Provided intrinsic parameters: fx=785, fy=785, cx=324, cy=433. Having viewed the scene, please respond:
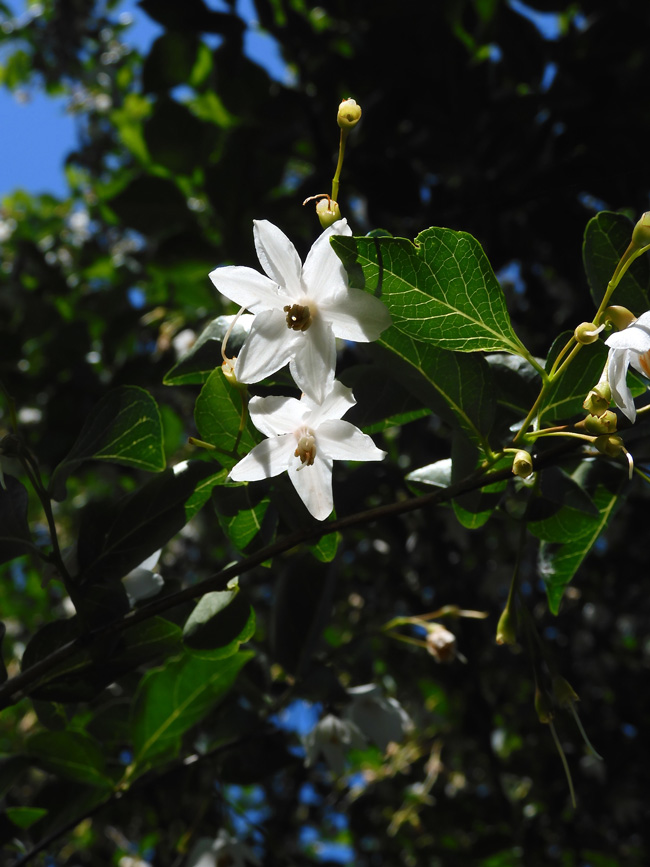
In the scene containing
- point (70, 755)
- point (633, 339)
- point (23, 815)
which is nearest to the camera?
point (633, 339)

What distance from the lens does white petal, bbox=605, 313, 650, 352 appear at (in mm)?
631

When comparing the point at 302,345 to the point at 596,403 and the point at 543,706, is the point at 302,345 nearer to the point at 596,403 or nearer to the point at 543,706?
the point at 596,403

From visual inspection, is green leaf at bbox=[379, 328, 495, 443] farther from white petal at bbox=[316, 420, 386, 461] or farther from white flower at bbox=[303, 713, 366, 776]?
white flower at bbox=[303, 713, 366, 776]

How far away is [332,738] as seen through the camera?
1.44 meters

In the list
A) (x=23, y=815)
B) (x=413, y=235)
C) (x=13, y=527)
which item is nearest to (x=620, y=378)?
(x=13, y=527)

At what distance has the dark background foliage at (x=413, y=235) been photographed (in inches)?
84.4

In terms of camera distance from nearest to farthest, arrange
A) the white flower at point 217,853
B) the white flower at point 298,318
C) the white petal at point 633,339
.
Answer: the white petal at point 633,339, the white flower at point 298,318, the white flower at point 217,853

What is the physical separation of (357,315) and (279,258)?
0.32 feet

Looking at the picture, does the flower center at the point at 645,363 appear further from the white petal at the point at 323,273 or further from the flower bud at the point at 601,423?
the white petal at the point at 323,273

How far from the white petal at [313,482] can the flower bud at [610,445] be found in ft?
0.87

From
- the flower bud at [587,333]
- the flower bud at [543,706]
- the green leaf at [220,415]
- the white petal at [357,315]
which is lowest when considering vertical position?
the flower bud at [543,706]

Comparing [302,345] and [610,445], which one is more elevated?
[302,345]

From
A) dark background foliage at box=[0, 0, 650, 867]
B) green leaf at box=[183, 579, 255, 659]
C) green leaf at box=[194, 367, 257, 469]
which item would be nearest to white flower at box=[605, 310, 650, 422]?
green leaf at box=[194, 367, 257, 469]

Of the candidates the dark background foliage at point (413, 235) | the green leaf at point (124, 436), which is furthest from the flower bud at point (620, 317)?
the dark background foliage at point (413, 235)
